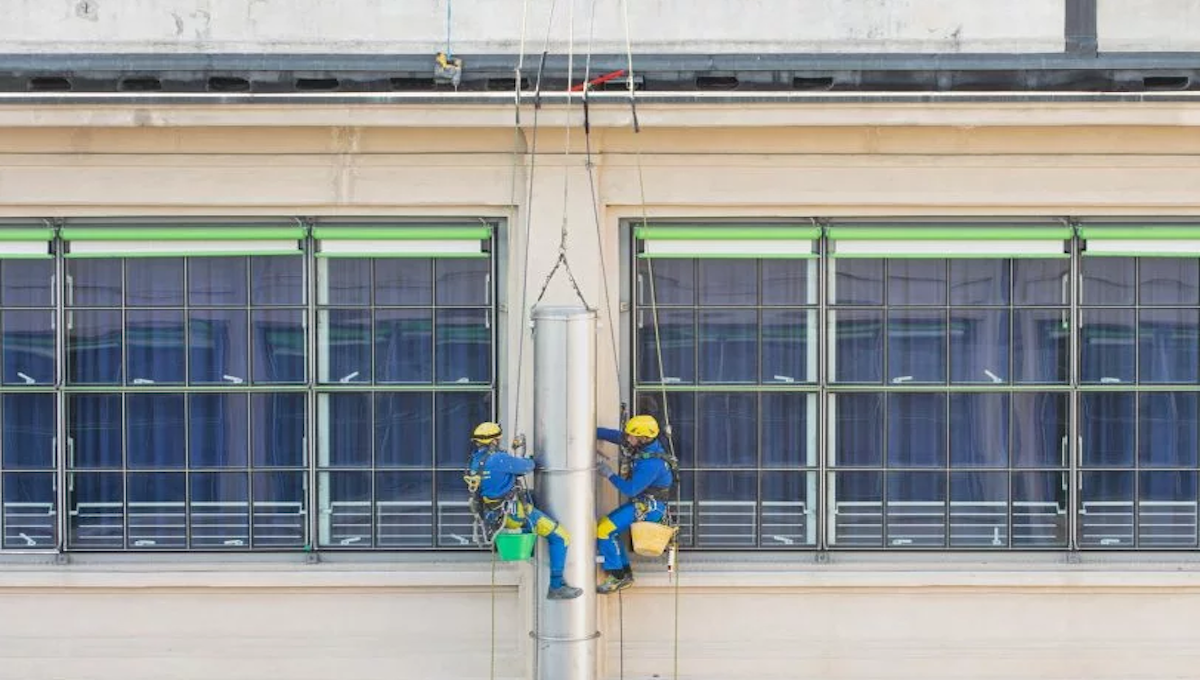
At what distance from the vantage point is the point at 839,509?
1306cm

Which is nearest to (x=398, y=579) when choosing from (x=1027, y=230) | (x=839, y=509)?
(x=839, y=509)

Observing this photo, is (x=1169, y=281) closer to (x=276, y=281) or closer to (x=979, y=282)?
(x=979, y=282)

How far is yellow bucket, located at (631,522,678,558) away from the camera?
12.1 meters

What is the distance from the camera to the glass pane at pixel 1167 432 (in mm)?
13023

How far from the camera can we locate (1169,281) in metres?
12.9

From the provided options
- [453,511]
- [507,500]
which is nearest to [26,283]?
[453,511]

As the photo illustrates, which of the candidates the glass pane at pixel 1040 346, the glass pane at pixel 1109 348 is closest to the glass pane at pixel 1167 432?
the glass pane at pixel 1109 348

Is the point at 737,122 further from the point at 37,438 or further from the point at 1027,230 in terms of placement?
the point at 37,438

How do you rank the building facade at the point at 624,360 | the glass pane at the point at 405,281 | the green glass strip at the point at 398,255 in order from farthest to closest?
the glass pane at the point at 405,281
the green glass strip at the point at 398,255
the building facade at the point at 624,360

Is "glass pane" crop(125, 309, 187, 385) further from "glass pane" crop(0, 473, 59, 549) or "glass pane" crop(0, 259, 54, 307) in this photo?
"glass pane" crop(0, 473, 59, 549)

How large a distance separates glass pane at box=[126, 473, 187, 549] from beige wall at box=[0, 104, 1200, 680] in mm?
224

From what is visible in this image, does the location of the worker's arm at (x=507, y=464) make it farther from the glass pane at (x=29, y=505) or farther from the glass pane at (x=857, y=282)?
the glass pane at (x=29, y=505)

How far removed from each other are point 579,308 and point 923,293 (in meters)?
2.70

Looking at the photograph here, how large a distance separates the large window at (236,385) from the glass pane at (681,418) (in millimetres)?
1199
